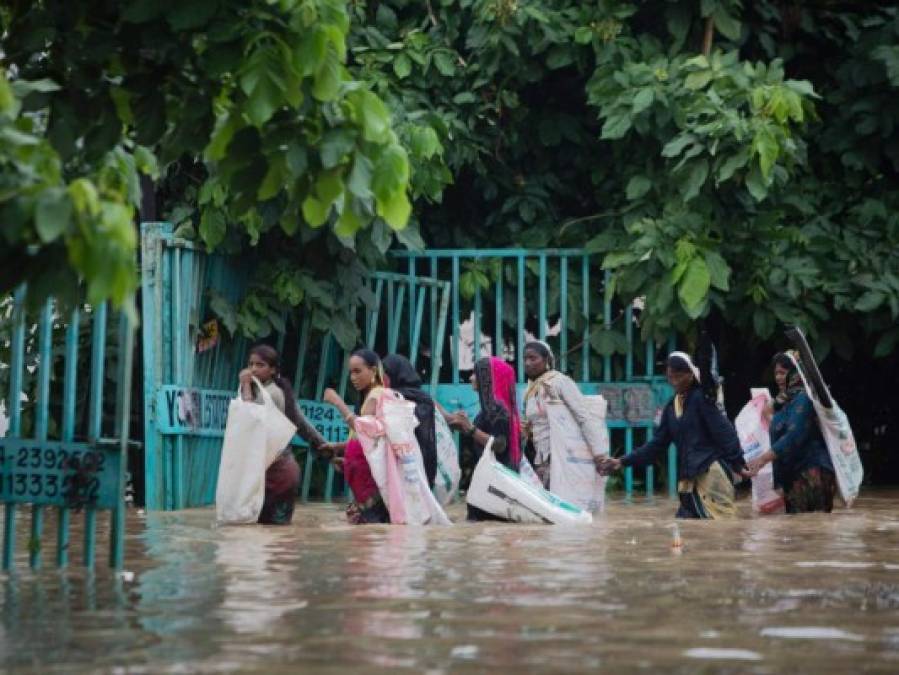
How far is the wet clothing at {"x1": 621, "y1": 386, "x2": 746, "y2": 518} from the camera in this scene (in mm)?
13766

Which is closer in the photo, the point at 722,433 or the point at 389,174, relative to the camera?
the point at 389,174

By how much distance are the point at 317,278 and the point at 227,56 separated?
9.11 metres

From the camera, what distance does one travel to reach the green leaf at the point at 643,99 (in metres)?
16.3

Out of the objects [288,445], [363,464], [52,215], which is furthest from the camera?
[288,445]

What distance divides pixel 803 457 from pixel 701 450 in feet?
4.35

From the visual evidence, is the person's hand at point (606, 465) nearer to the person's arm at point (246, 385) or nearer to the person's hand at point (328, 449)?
the person's hand at point (328, 449)

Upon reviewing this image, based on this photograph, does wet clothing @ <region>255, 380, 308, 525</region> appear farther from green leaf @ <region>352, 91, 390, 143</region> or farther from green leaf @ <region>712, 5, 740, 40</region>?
green leaf @ <region>352, 91, 390, 143</region>

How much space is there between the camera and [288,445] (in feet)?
44.7

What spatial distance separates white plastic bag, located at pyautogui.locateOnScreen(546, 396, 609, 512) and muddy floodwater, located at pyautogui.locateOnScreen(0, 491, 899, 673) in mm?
2615

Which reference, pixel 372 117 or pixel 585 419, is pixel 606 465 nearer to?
pixel 585 419

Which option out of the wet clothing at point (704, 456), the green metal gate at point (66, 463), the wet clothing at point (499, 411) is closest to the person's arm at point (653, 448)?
the wet clothing at point (704, 456)

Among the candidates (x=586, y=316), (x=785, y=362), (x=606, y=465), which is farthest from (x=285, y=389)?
(x=586, y=316)

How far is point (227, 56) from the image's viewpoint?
7.33 m

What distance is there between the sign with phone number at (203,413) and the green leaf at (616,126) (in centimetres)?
309
